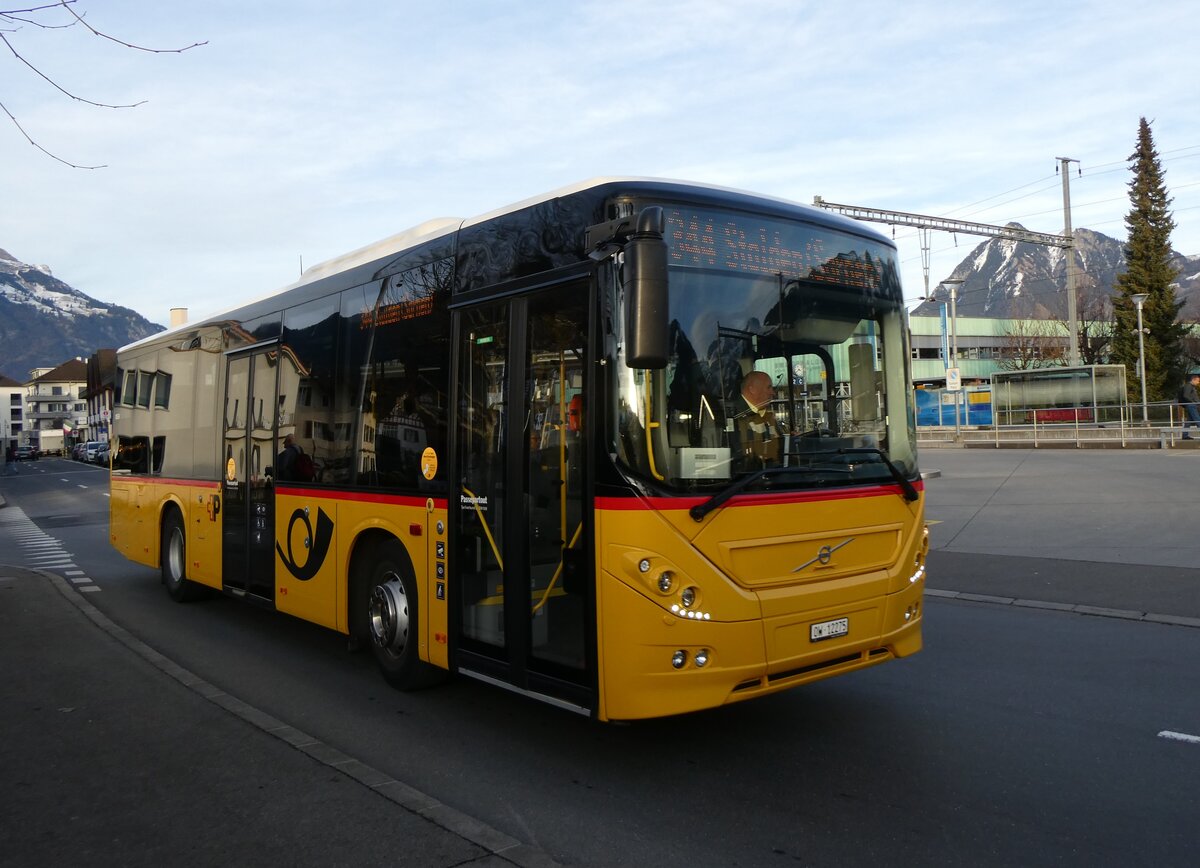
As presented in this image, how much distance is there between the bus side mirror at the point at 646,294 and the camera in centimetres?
441

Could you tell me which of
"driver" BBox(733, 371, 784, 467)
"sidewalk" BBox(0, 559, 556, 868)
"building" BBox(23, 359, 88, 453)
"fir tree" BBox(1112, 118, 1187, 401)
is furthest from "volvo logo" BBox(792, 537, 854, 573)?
"building" BBox(23, 359, 88, 453)

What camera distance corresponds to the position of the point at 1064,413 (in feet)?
123

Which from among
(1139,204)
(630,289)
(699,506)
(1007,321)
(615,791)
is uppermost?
(1139,204)

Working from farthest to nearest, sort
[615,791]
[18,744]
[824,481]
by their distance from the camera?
[18,744]
[824,481]
[615,791]

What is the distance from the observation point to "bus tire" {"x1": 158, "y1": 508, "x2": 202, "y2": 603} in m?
10.5

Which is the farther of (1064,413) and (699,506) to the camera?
(1064,413)

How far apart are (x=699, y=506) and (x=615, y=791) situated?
1.51m

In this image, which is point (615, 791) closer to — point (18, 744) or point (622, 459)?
point (622, 459)

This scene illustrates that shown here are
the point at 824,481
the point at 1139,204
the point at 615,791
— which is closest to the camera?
the point at 615,791

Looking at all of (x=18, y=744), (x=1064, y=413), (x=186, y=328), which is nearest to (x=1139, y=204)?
(x=1064, y=413)

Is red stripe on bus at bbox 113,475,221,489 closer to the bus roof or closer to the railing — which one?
the bus roof

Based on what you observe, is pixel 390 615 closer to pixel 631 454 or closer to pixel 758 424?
pixel 631 454

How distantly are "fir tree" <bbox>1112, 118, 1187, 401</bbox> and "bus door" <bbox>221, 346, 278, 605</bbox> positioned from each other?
61199mm

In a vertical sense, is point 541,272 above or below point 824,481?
above
